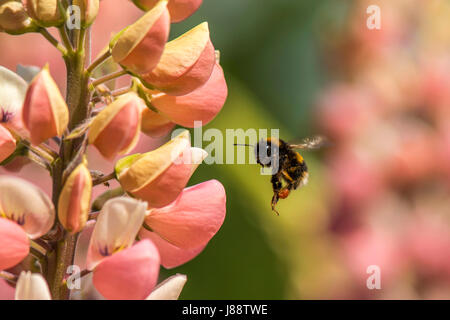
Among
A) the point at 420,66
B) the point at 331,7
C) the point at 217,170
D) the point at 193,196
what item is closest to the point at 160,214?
the point at 193,196

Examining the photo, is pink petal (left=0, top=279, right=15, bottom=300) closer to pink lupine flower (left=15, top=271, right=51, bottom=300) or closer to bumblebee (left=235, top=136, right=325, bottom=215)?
bumblebee (left=235, top=136, right=325, bottom=215)

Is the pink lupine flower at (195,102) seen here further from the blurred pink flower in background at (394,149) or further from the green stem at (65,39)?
the blurred pink flower in background at (394,149)

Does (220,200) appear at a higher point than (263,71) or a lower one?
higher

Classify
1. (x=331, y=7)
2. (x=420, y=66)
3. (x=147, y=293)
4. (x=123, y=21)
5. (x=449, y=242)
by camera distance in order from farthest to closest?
1. (x=331, y=7)
2. (x=420, y=66)
3. (x=449, y=242)
4. (x=123, y=21)
5. (x=147, y=293)

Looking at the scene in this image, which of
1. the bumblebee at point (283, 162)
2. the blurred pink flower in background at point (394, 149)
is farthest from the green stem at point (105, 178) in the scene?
the blurred pink flower in background at point (394, 149)

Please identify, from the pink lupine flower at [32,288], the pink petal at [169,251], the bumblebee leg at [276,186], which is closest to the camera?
the pink lupine flower at [32,288]

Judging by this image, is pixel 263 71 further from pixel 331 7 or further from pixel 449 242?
pixel 449 242
